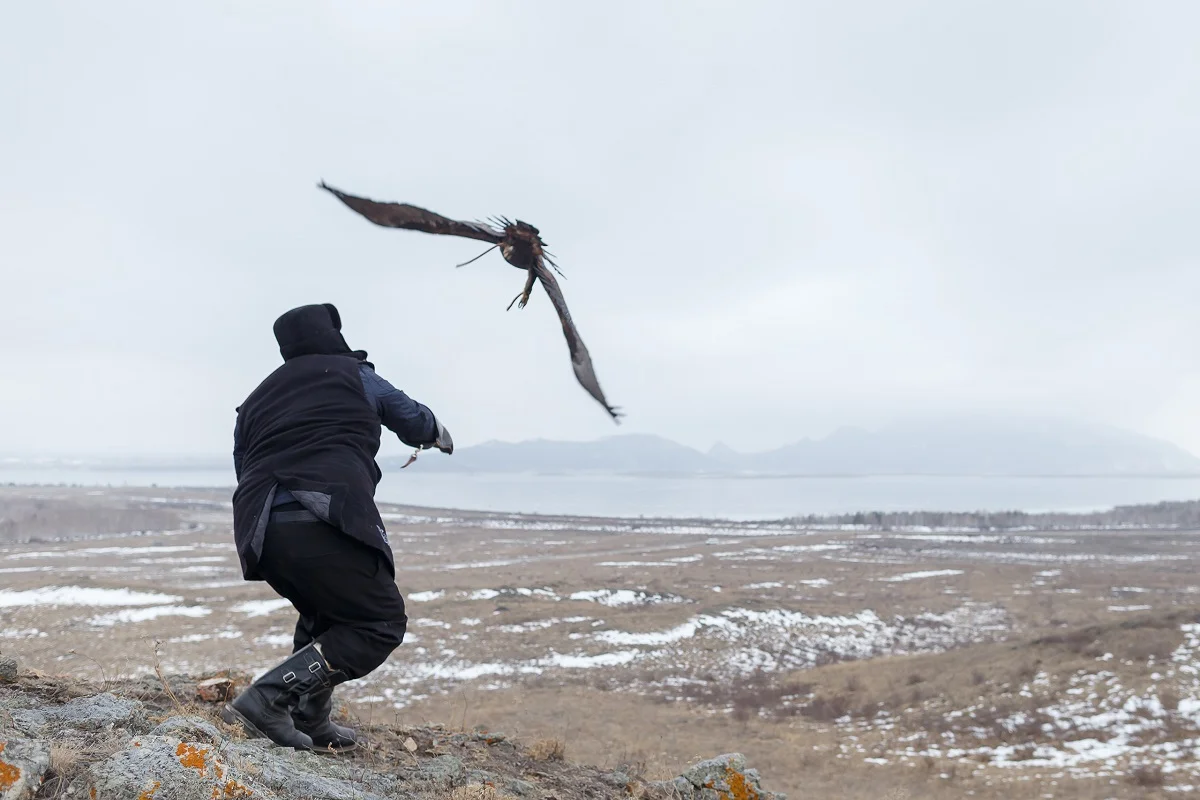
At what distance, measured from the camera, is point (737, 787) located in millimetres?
5098

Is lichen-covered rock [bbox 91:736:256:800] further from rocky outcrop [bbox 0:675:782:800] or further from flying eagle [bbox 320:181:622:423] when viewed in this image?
flying eagle [bbox 320:181:622:423]

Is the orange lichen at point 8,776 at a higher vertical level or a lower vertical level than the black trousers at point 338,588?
lower

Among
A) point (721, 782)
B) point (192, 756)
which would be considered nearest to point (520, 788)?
point (721, 782)

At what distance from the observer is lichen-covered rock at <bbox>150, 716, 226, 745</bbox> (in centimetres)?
307

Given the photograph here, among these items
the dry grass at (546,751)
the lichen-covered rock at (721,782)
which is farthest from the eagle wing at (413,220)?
the lichen-covered rock at (721,782)

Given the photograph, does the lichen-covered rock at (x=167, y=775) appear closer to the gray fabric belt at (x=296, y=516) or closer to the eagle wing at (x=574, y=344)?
the gray fabric belt at (x=296, y=516)

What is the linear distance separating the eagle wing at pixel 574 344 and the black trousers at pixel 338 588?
1206 mm

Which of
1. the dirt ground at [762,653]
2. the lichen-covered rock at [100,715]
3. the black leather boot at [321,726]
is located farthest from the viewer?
→ the dirt ground at [762,653]

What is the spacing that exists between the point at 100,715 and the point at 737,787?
155 inches

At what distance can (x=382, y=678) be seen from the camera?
51.0 ft

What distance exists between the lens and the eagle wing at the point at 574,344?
2.97 metres

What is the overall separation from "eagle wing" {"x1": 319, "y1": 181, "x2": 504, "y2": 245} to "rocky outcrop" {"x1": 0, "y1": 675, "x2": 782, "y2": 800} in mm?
2326

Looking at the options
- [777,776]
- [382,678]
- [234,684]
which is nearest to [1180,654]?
[777,776]

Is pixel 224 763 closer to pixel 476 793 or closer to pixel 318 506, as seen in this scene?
pixel 318 506
